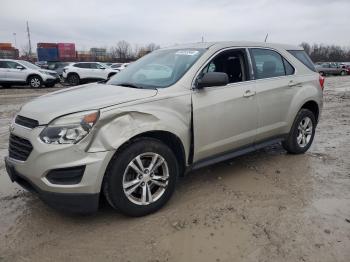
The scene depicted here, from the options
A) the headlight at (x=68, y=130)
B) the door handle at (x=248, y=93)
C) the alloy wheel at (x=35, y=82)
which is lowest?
the alloy wheel at (x=35, y=82)

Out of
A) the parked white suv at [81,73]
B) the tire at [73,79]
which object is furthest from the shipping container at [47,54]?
the tire at [73,79]

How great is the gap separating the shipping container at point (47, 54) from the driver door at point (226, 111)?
52.5m

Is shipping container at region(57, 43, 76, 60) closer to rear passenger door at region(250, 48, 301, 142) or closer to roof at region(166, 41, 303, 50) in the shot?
roof at region(166, 41, 303, 50)

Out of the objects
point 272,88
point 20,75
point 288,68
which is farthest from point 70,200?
point 20,75

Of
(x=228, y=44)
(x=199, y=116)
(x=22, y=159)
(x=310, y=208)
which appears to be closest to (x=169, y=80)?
(x=199, y=116)

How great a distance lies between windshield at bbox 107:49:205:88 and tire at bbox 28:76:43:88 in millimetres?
15833

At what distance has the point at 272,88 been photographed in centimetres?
489

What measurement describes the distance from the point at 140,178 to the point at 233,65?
2.03 meters

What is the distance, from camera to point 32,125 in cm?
336

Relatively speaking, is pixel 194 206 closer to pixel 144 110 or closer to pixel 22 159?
pixel 144 110

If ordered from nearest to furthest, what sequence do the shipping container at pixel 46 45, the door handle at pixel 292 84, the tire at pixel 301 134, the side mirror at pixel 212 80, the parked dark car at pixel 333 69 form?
the side mirror at pixel 212 80
the door handle at pixel 292 84
the tire at pixel 301 134
the parked dark car at pixel 333 69
the shipping container at pixel 46 45

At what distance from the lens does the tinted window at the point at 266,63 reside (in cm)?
482

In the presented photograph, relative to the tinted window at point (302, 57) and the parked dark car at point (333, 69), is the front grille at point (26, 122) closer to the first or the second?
the tinted window at point (302, 57)

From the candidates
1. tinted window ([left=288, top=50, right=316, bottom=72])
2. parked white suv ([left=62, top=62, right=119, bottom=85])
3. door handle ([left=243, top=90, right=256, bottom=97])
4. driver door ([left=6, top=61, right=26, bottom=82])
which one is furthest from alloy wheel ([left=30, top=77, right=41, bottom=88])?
door handle ([left=243, top=90, right=256, bottom=97])
